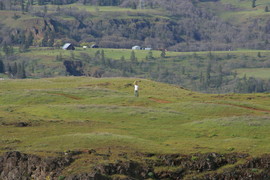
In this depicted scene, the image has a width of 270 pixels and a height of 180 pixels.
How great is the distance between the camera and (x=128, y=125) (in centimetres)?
6272

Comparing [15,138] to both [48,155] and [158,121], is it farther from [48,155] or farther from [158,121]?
[158,121]

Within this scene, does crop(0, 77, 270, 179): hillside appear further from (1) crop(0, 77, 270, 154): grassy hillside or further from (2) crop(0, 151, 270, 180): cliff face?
(2) crop(0, 151, 270, 180): cliff face

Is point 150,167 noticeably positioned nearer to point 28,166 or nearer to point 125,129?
point 28,166

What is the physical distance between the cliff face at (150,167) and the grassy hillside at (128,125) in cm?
142

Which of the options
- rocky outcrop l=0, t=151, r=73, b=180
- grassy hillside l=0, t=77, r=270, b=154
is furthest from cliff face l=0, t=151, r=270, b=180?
grassy hillside l=0, t=77, r=270, b=154

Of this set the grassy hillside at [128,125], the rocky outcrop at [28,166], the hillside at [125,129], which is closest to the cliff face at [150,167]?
the rocky outcrop at [28,166]

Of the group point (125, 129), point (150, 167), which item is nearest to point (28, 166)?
point (150, 167)

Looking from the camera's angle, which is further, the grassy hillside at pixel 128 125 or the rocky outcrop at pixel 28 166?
the grassy hillside at pixel 128 125

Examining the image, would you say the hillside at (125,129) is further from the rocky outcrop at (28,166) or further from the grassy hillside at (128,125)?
the rocky outcrop at (28,166)

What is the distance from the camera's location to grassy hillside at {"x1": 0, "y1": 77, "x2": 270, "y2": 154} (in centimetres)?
5075

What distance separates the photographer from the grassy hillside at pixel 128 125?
5075 centimetres

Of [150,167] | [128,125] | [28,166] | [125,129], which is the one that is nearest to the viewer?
[28,166]

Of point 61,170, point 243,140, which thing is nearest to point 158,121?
point 243,140

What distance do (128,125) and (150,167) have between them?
643 inches
